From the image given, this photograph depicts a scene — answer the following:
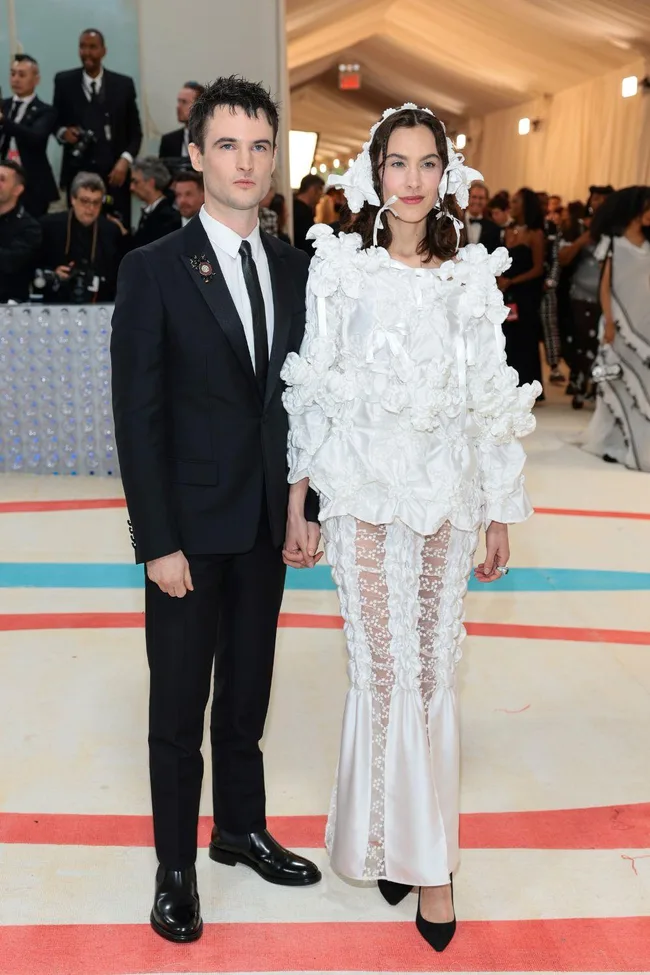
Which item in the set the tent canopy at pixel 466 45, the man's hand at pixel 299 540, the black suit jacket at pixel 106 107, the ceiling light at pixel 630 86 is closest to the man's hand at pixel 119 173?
the black suit jacket at pixel 106 107

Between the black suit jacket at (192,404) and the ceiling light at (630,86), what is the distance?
13.2 meters

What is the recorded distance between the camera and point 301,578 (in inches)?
190

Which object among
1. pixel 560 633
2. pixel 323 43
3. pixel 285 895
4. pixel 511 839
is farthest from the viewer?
pixel 323 43

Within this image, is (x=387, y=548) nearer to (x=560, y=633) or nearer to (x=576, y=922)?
Result: (x=576, y=922)

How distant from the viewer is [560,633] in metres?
4.10

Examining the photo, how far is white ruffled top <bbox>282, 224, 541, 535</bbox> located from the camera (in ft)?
7.16

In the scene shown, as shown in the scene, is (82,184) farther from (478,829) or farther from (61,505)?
(478,829)

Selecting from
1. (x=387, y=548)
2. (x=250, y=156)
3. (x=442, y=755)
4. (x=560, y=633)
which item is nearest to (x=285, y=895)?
(x=442, y=755)

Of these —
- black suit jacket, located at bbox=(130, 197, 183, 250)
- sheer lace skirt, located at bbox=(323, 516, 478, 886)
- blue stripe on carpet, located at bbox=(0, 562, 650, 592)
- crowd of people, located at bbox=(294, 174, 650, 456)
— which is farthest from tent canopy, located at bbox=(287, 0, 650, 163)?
sheer lace skirt, located at bbox=(323, 516, 478, 886)

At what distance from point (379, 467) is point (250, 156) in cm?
64

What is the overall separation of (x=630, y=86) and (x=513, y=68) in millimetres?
2949

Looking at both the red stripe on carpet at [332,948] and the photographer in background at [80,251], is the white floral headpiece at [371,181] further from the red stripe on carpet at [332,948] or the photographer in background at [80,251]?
the photographer in background at [80,251]

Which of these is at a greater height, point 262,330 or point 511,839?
point 262,330

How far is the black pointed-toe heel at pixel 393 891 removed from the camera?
8.02 feet
